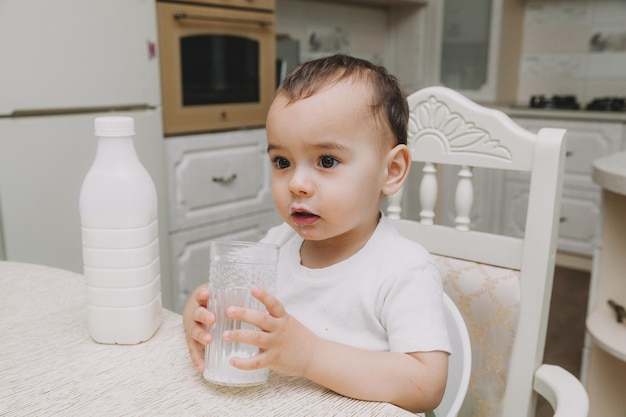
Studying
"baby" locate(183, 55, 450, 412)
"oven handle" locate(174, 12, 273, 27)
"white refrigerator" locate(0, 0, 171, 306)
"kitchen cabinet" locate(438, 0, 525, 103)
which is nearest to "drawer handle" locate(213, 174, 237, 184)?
"white refrigerator" locate(0, 0, 171, 306)

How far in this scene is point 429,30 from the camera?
11.8 feet

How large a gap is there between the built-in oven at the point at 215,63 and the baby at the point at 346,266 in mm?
1334

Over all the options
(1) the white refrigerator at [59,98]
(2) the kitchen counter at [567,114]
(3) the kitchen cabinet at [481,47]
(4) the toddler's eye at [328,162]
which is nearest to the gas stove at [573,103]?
(2) the kitchen counter at [567,114]

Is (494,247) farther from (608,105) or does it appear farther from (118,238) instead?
(608,105)

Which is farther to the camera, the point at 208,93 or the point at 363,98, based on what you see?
the point at 208,93

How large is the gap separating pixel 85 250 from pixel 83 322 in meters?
0.12

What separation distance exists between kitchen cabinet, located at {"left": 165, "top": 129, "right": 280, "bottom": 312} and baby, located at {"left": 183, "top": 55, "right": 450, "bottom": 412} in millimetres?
1332

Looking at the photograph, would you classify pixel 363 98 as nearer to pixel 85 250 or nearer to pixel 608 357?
pixel 85 250

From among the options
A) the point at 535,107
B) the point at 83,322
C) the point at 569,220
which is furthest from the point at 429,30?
the point at 83,322

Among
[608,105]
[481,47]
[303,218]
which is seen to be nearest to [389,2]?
[481,47]

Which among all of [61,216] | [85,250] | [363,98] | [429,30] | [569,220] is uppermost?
[429,30]

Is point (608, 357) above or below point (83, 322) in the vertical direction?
below

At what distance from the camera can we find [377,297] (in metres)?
0.68

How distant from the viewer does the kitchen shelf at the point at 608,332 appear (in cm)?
123
